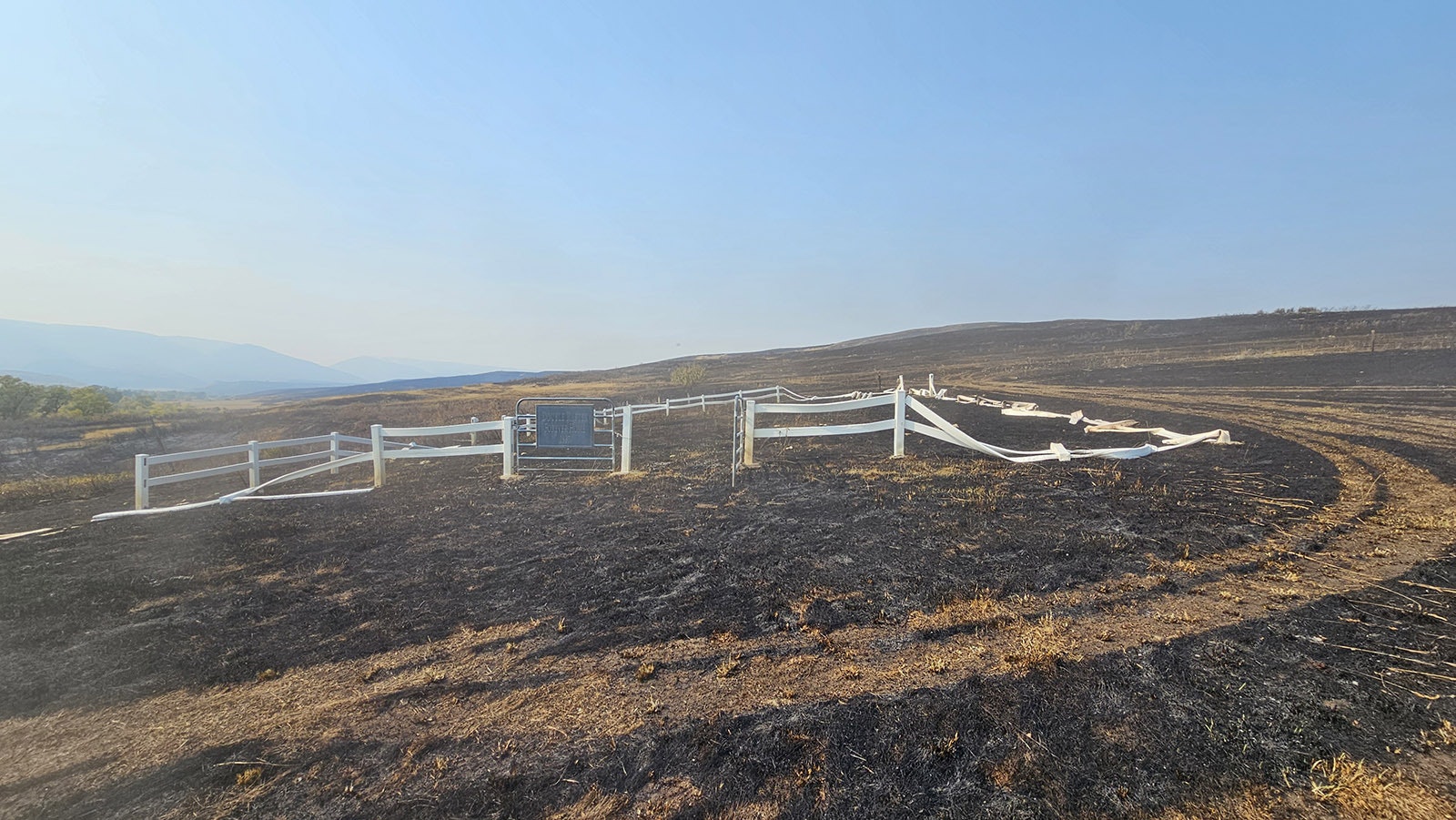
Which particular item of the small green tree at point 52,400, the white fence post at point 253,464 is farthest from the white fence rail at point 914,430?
the small green tree at point 52,400

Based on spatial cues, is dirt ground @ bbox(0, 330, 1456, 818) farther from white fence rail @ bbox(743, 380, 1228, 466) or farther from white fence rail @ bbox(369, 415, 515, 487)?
white fence rail @ bbox(369, 415, 515, 487)

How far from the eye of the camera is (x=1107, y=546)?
516 centimetres

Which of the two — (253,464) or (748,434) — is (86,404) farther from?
(748,434)

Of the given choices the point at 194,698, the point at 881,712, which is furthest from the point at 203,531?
the point at 881,712

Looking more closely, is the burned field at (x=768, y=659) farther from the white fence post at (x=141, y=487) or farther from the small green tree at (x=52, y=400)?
the small green tree at (x=52, y=400)

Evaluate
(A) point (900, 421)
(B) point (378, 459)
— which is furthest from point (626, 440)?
(A) point (900, 421)

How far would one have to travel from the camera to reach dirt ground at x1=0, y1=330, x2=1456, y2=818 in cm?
242

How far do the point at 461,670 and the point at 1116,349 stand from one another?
51967 mm

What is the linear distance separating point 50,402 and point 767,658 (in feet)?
159

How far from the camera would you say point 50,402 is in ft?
102

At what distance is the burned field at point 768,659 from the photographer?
7.92 feet

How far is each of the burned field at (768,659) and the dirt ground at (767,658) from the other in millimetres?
22

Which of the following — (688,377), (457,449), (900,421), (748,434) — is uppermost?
(688,377)

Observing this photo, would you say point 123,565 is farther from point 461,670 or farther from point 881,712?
point 881,712
